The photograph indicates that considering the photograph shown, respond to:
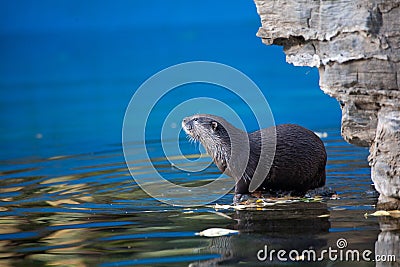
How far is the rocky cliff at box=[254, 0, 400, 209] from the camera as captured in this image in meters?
4.52

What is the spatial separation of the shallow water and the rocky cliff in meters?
0.34

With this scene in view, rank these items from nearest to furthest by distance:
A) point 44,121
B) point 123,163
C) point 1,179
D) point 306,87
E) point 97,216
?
1. point 97,216
2. point 1,179
3. point 123,163
4. point 44,121
5. point 306,87

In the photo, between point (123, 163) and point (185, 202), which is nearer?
point (185, 202)

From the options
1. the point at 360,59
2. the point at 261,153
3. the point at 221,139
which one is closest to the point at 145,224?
the point at 221,139

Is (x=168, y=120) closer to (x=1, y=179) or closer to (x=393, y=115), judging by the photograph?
(x=1, y=179)

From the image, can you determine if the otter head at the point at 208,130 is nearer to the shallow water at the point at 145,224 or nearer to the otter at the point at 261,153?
the otter at the point at 261,153

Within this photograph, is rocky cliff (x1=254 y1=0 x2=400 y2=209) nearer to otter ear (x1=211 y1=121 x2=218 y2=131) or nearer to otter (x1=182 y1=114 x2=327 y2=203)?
otter (x1=182 y1=114 x2=327 y2=203)

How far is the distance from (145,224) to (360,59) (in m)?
1.48

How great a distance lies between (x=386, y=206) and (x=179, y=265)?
145 centimetres

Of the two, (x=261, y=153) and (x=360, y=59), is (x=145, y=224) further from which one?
(x=360, y=59)

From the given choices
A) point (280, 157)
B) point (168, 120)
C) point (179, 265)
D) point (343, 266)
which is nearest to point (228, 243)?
point (179, 265)

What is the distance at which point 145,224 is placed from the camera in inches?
183

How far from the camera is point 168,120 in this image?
9.45 m

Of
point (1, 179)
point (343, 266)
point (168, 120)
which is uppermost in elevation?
point (168, 120)
